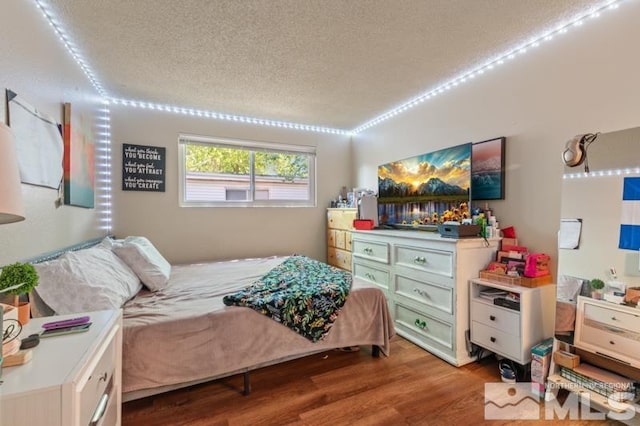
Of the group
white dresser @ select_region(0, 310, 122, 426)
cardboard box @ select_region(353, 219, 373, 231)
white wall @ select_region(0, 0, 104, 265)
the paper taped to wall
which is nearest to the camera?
white dresser @ select_region(0, 310, 122, 426)

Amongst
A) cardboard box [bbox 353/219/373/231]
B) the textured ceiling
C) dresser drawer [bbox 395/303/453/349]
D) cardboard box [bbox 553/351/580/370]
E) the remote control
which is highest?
the textured ceiling

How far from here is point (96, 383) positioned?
0.95 meters

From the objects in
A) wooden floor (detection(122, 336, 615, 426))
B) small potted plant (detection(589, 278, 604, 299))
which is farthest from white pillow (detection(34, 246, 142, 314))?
small potted plant (detection(589, 278, 604, 299))

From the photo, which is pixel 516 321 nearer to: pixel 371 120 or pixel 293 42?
pixel 293 42

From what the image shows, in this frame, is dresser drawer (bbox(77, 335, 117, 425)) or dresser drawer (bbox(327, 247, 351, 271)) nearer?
dresser drawer (bbox(77, 335, 117, 425))

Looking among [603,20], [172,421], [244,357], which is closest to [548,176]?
[603,20]

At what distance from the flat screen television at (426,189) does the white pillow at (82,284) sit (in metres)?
2.56

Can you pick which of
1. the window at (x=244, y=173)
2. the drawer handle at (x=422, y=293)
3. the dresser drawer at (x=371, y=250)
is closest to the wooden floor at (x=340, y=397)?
the drawer handle at (x=422, y=293)

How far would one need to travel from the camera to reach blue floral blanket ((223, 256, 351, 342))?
1.81 meters

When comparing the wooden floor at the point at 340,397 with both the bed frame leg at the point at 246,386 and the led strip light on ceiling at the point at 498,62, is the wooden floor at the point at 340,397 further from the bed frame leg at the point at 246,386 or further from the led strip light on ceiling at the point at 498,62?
the led strip light on ceiling at the point at 498,62

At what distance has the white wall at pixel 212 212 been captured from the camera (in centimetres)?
312

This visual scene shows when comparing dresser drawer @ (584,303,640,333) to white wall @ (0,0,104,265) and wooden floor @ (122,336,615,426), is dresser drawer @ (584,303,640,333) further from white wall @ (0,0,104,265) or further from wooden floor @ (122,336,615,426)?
white wall @ (0,0,104,265)

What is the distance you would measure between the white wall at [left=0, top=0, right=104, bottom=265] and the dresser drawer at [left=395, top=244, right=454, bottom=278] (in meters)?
2.55

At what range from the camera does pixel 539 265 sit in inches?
76.7
